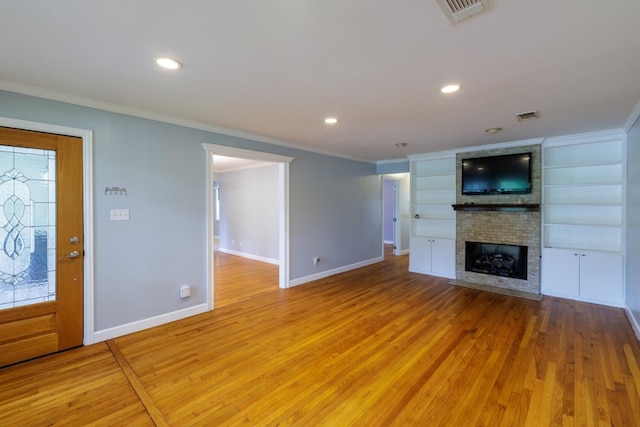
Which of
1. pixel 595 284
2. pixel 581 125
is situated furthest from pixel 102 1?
pixel 595 284

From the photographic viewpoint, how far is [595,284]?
4.17 m

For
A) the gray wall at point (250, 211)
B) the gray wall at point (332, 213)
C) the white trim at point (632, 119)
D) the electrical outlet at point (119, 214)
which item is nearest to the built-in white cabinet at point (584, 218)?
the white trim at point (632, 119)

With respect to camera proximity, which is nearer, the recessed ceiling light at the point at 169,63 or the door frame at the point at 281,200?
the recessed ceiling light at the point at 169,63

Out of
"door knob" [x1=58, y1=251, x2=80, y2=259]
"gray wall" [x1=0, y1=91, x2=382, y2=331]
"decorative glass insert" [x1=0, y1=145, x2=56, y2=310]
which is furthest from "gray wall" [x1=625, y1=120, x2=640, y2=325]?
"decorative glass insert" [x1=0, y1=145, x2=56, y2=310]

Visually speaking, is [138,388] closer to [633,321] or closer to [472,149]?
[633,321]

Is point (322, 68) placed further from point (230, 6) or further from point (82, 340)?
point (82, 340)

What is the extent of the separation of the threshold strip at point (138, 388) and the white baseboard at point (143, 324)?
0.37 feet

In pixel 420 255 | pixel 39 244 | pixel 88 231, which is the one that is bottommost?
pixel 420 255

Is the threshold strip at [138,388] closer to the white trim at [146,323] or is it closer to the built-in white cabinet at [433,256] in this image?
the white trim at [146,323]

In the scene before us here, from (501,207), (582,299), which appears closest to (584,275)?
(582,299)

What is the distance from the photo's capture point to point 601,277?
163 inches

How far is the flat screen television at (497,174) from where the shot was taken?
4641 millimetres

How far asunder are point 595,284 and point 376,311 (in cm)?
326

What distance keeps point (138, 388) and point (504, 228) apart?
539cm
